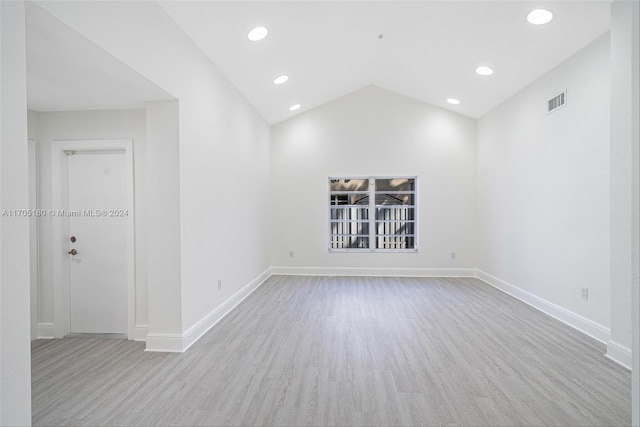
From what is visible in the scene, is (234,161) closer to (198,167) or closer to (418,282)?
(198,167)

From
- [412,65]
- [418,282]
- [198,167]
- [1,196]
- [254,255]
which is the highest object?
[412,65]

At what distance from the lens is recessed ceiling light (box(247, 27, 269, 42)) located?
348 centimetres

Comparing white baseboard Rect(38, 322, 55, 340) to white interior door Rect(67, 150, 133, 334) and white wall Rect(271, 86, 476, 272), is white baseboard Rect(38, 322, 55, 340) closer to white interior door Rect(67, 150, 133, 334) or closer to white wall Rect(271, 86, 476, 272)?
white interior door Rect(67, 150, 133, 334)

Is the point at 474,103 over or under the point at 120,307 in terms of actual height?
over

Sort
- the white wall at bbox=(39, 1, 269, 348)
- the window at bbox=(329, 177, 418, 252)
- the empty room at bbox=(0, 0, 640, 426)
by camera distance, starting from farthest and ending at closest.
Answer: the window at bbox=(329, 177, 418, 252) < the white wall at bbox=(39, 1, 269, 348) < the empty room at bbox=(0, 0, 640, 426)

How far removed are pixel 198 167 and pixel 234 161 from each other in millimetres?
1185

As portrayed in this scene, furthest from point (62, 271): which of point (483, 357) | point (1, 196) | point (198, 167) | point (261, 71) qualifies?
point (483, 357)

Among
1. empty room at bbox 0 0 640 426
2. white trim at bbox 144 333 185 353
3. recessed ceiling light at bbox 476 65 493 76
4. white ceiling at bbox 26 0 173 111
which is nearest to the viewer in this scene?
white ceiling at bbox 26 0 173 111

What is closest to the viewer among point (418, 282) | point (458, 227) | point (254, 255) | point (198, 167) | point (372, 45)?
point (198, 167)

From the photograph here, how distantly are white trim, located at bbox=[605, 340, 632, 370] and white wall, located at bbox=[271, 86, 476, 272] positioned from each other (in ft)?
12.2

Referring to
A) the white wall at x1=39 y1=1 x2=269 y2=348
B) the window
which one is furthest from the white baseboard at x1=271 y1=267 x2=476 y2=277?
the white wall at x1=39 y1=1 x2=269 y2=348

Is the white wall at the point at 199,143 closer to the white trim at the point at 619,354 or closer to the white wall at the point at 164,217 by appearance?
the white wall at the point at 164,217

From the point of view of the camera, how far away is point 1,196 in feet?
4.71

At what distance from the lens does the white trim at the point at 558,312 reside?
329 centimetres
